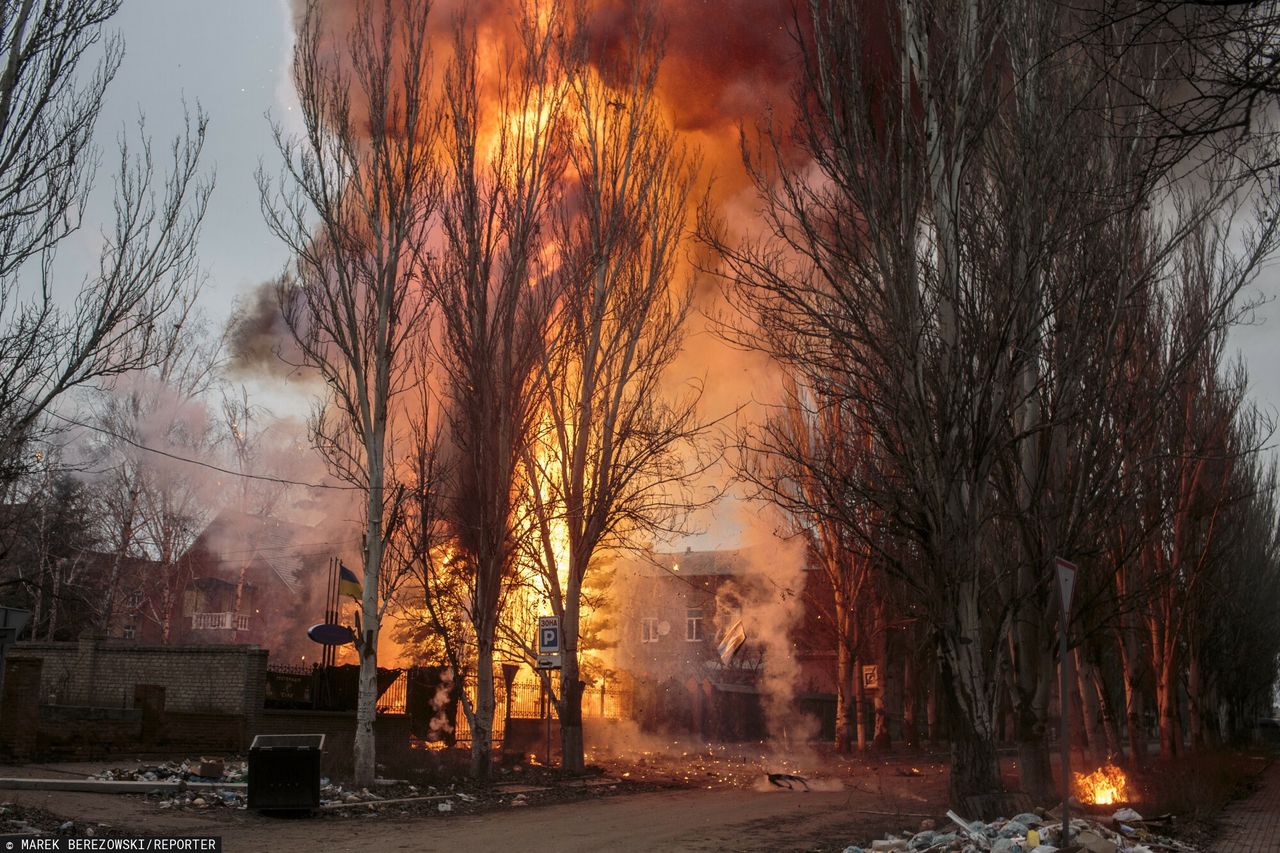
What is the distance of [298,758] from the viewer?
13.0m

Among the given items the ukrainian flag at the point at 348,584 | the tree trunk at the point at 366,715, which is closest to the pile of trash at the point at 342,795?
the tree trunk at the point at 366,715

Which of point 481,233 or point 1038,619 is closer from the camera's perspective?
point 1038,619

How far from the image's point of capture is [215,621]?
43.8 meters

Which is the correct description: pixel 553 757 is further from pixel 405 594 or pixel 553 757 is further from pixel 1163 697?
pixel 1163 697

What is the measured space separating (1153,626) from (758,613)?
15.2 m

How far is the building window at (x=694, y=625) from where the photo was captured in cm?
4528

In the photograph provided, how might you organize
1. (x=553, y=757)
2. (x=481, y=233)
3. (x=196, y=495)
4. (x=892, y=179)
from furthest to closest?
(x=196, y=495) < (x=553, y=757) < (x=481, y=233) < (x=892, y=179)

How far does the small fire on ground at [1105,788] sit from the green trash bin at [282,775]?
11.7 meters

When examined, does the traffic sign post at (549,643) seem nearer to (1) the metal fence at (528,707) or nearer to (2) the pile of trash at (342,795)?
(1) the metal fence at (528,707)

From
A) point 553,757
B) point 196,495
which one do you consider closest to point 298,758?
point 553,757

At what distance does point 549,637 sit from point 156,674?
8.68 m

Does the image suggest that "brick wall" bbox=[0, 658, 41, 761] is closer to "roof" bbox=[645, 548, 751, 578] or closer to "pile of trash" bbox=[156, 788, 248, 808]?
"pile of trash" bbox=[156, 788, 248, 808]

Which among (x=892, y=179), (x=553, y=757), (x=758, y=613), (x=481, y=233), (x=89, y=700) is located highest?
(x=481, y=233)

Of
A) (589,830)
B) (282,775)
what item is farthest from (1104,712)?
(282,775)
